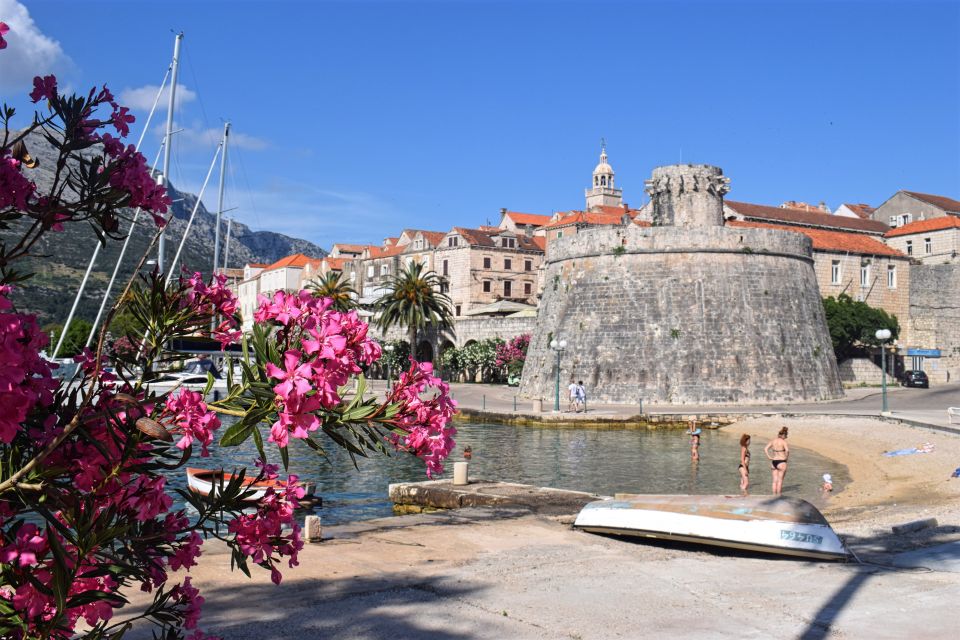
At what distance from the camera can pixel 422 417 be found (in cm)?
320

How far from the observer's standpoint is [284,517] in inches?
138

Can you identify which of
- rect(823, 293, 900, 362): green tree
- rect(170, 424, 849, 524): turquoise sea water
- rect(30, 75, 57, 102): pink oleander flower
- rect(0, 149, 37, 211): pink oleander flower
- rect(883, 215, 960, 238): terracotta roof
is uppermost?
rect(883, 215, 960, 238): terracotta roof

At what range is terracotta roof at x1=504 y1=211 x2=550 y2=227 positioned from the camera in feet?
256

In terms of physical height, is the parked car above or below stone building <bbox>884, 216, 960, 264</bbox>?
→ below

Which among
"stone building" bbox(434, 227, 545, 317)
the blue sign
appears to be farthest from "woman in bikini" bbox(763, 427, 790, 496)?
"stone building" bbox(434, 227, 545, 317)

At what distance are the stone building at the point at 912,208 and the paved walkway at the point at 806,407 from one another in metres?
29.0

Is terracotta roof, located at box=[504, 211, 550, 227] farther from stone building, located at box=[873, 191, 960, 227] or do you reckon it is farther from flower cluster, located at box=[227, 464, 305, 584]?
flower cluster, located at box=[227, 464, 305, 584]

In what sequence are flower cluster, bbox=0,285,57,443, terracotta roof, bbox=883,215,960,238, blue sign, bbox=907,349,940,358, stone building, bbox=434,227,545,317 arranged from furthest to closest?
1. stone building, bbox=434,227,545,317
2. terracotta roof, bbox=883,215,960,238
3. blue sign, bbox=907,349,940,358
4. flower cluster, bbox=0,285,57,443

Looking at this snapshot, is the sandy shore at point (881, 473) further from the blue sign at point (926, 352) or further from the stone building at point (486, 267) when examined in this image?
the stone building at point (486, 267)

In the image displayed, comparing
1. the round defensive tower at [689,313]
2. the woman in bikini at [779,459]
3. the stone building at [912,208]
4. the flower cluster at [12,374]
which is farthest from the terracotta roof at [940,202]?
the flower cluster at [12,374]

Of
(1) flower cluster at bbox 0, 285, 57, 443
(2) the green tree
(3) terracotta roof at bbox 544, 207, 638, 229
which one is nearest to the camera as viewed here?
(1) flower cluster at bbox 0, 285, 57, 443

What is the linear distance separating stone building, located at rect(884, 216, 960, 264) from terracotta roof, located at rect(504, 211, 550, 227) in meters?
29.0

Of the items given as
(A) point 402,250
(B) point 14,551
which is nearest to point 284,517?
(B) point 14,551

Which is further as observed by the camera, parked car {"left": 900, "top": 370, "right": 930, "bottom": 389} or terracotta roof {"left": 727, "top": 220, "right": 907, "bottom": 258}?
terracotta roof {"left": 727, "top": 220, "right": 907, "bottom": 258}
